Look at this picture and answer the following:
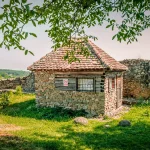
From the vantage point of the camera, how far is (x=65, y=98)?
16.3m

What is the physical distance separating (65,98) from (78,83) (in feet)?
4.47

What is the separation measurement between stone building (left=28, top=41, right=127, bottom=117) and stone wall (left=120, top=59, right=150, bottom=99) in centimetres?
544

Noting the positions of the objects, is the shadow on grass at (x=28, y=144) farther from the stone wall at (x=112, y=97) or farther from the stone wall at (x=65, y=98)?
the stone wall at (x=112, y=97)

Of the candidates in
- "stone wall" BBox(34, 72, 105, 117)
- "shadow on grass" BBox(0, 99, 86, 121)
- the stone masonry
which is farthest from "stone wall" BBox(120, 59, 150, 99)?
"shadow on grass" BBox(0, 99, 86, 121)

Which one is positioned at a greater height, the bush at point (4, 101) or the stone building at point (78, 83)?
the stone building at point (78, 83)

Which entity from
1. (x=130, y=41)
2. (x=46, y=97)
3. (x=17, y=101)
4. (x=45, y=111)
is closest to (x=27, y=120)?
(x=45, y=111)

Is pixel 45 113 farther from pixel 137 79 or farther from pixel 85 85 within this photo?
pixel 137 79

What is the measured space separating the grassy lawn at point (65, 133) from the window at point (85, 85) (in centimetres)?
181

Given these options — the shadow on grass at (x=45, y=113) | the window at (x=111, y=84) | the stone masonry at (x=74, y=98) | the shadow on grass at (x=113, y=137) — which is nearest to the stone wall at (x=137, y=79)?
the stone masonry at (x=74, y=98)

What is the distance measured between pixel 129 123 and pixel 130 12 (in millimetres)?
6481

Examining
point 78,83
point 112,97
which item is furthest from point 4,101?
point 112,97

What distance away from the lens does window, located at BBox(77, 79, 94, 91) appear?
51.5ft

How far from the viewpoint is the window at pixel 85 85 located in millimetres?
15695

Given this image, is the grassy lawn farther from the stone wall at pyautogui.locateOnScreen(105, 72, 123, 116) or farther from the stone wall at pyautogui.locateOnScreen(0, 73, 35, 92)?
the stone wall at pyautogui.locateOnScreen(0, 73, 35, 92)
